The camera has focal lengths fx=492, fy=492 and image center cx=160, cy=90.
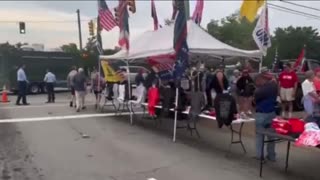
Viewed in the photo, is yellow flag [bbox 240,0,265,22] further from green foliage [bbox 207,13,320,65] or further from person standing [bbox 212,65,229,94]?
green foliage [bbox 207,13,320,65]

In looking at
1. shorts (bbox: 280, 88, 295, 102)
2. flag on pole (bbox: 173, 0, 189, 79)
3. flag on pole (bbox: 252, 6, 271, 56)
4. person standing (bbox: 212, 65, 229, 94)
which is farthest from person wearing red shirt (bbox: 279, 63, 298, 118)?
flag on pole (bbox: 173, 0, 189, 79)

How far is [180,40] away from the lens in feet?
37.9

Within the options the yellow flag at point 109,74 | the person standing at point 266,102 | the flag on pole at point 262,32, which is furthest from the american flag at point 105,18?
the person standing at point 266,102

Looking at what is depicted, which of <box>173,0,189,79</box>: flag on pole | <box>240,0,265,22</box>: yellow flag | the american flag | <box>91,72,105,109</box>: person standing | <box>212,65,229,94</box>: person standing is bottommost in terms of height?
<box>91,72,105,109</box>: person standing

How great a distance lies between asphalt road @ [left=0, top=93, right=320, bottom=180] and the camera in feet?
26.9

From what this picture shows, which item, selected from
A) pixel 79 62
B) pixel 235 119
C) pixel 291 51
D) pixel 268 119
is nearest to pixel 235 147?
pixel 235 119

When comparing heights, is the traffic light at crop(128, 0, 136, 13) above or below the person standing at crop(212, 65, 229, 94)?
above

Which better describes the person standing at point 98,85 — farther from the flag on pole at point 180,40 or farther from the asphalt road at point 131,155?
the flag on pole at point 180,40

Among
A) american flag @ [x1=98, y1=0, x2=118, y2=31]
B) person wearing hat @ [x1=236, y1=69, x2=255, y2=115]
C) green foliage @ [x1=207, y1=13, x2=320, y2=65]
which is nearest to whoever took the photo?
person wearing hat @ [x1=236, y1=69, x2=255, y2=115]

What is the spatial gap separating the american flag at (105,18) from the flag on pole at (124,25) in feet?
5.90

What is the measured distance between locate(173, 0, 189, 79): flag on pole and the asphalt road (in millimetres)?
1753

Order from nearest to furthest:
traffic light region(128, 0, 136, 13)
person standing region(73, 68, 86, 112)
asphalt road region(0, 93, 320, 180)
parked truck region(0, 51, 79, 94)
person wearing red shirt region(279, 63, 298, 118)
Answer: asphalt road region(0, 93, 320, 180) → person wearing red shirt region(279, 63, 298, 118) → traffic light region(128, 0, 136, 13) → person standing region(73, 68, 86, 112) → parked truck region(0, 51, 79, 94)

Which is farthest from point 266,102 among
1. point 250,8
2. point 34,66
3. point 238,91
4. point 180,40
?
point 34,66

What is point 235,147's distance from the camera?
1060 centimetres
